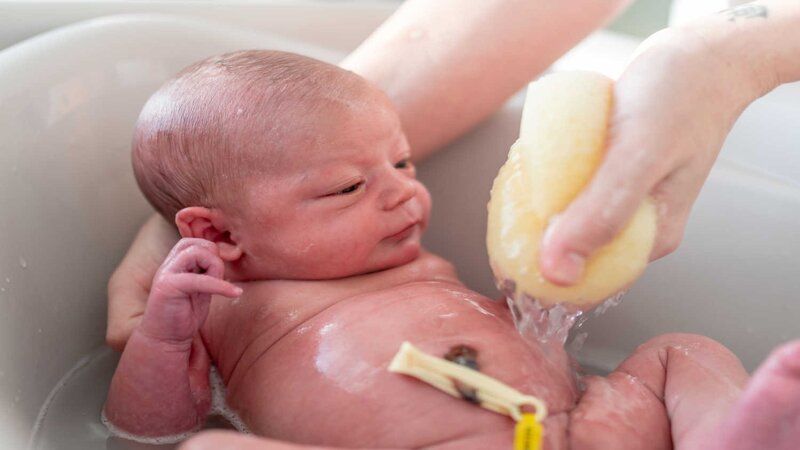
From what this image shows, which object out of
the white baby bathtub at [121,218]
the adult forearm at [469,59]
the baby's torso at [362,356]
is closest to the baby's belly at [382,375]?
the baby's torso at [362,356]

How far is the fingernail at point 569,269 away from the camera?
2.65ft

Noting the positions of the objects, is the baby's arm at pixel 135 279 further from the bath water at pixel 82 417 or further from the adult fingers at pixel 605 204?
the adult fingers at pixel 605 204

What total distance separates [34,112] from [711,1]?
3.36ft

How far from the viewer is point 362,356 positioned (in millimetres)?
996

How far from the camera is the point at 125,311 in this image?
1166 mm

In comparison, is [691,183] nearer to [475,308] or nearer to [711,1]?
[475,308]

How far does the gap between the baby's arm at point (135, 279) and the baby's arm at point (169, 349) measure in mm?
88

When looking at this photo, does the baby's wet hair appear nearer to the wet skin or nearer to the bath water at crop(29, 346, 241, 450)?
the wet skin

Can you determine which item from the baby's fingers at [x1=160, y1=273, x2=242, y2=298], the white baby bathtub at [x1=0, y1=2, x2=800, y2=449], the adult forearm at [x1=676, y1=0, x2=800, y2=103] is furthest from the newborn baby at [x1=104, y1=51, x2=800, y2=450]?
the adult forearm at [x1=676, y1=0, x2=800, y2=103]

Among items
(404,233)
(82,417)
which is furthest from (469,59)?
(82,417)

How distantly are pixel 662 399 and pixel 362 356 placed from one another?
1.03 ft

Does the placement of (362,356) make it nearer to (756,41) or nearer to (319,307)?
(319,307)

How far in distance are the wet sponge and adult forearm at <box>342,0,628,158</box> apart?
0.44 m

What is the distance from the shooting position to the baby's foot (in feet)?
2.33
